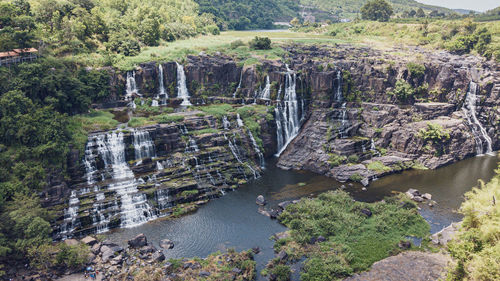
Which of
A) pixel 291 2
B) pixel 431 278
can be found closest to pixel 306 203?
pixel 431 278

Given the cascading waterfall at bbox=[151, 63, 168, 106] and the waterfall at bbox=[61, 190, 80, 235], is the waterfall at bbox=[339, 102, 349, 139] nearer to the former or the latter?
the cascading waterfall at bbox=[151, 63, 168, 106]

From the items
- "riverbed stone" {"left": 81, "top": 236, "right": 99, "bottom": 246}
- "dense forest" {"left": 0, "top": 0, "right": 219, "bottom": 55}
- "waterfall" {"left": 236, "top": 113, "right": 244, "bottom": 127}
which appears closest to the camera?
"riverbed stone" {"left": 81, "top": 236, "right": 99, "bottom": 246}

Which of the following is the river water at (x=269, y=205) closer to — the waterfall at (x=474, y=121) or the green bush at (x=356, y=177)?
the green bush at (x=356, y=177)

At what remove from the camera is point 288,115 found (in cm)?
5791

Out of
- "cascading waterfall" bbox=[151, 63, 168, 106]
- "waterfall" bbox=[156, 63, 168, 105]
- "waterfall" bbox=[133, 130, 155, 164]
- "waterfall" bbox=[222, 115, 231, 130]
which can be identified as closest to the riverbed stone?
"waterfall" bbox=[133, 130, 155, 164]

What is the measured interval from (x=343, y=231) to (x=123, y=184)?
25.5 metres

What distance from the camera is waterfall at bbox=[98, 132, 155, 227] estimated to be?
3772 cm

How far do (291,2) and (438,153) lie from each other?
458ft

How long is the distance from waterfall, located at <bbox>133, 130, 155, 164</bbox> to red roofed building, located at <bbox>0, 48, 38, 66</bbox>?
18.6 metres

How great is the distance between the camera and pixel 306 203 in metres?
39.5

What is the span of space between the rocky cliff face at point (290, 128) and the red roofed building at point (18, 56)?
11.1m

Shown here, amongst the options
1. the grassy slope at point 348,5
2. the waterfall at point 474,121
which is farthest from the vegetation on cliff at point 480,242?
the grassy slope at point 348,5

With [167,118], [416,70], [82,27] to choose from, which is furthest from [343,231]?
[82,27]

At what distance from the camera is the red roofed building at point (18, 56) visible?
1756 inches
